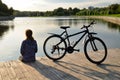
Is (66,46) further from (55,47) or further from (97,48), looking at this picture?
(97,48)

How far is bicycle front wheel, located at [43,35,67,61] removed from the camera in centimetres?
820

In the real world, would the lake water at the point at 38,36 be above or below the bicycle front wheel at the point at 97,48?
below

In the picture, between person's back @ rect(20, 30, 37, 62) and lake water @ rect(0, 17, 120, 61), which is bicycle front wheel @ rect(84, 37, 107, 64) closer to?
person's back @ rect(20, 30, 37, 62)

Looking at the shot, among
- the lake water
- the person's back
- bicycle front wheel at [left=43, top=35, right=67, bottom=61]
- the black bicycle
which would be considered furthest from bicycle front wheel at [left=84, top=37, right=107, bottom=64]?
the lake water

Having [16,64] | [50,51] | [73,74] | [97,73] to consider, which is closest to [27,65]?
[16,64]

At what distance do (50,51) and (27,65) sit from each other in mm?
1109

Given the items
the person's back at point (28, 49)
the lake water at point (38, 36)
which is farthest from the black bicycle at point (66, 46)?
the lake water at point (38, 36)

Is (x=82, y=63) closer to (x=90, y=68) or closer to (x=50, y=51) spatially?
(x=90, y=68)

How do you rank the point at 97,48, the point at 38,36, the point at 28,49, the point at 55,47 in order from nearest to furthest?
the point at 97,48 → the point at 28,49 → the point at 55,47 → the point at 38,36

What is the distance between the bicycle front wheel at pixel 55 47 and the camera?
8203 millimetres

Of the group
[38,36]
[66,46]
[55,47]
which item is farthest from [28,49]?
[38,36]

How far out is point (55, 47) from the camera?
326 inches

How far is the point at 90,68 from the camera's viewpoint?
725cm

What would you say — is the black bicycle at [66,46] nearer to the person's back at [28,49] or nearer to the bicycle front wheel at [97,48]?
the bicycle front wheel at [97,48]
